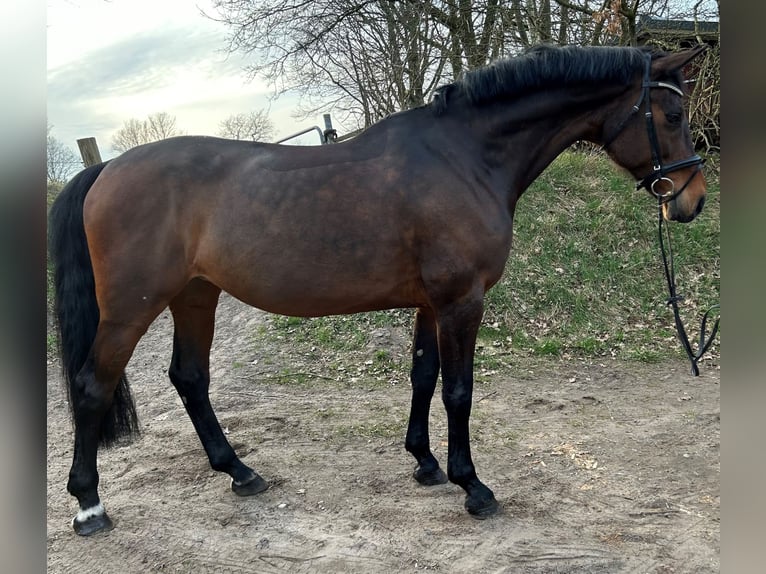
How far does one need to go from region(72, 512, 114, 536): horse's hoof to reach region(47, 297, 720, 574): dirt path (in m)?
0.04

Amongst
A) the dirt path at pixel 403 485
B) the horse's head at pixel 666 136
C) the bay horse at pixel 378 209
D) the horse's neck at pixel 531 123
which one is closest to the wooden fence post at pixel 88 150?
the dirt path at pixel 403 485

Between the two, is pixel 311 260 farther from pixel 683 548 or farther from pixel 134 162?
pixel 683 548

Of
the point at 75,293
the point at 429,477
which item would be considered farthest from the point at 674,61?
the point at 75,293

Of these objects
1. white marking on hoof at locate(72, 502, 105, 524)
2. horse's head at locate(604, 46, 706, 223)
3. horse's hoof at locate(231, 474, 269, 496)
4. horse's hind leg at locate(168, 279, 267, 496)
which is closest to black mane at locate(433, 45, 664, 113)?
horse's head at locate(604, 46, 706, 223)

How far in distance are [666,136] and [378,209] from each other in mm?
1625

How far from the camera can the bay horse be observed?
2934 mm

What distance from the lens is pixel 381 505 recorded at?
3.16m

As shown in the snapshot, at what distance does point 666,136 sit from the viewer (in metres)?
2.91

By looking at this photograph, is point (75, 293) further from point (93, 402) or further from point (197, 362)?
point (197, 362)

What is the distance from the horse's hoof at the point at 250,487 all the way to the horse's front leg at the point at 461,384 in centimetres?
121

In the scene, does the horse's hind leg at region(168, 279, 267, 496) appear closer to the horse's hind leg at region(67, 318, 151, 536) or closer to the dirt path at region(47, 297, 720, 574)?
the dirt path at region(47, 297, 720, 574)

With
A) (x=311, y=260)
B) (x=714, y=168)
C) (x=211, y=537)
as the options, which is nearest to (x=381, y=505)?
(x=211, y=537)

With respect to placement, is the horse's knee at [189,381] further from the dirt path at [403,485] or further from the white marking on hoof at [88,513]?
the white marking on hoof at [88,513]
